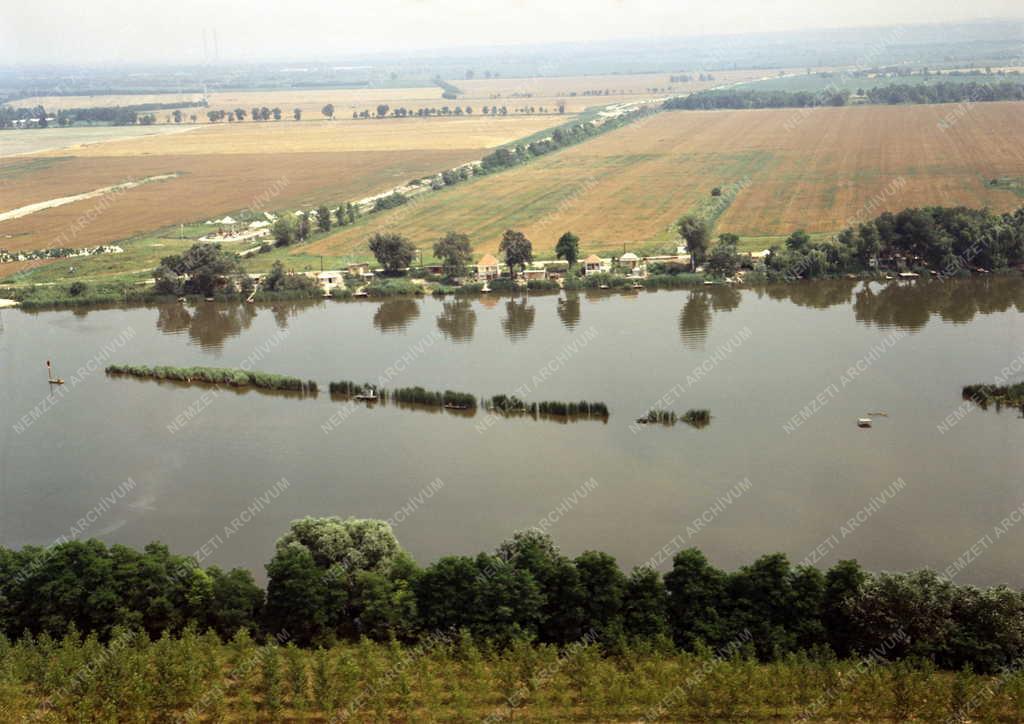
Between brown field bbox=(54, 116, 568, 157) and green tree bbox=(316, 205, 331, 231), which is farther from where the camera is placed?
brown field bbox=(54, 116, 568, 157)

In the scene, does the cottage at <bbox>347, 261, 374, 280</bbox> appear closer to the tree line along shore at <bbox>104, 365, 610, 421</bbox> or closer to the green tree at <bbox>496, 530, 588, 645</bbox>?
the tree line along shore at <bbox>104, 365, 610, 421</bbox>

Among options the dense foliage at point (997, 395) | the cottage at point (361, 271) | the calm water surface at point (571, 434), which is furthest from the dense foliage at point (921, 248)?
the cottage at point (361, 271)

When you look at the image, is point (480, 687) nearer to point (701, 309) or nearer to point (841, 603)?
point (841, 603)

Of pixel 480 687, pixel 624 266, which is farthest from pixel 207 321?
pixel 480 687

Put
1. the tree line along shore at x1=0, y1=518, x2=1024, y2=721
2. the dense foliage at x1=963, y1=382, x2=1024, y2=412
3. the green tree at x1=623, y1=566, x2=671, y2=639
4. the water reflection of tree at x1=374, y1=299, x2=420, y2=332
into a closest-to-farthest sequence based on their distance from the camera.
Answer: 1. the tree line along shore at x1=0, y1=518, x2=1024, y2=721
2. the green tree at x1=623, y1=566, x2=671, y2=639
3. the dense foliage at x1=963, y1=382, x2=1024, y2=412
4. the water reflection of tree at x1=374, y1=299, x2=420, y2=332

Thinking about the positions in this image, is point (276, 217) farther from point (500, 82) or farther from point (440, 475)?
point (500, 82)

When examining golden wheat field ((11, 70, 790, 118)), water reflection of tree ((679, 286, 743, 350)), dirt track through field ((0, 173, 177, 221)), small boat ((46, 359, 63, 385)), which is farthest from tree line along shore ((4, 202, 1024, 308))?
golden wheat field ((11, 70, 790, 118))

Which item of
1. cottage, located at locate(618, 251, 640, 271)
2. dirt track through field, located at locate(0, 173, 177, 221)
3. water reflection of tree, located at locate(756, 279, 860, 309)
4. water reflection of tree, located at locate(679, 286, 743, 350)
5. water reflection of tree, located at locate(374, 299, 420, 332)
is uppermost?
cottage, located at locate(618, 251, 640, 271)
